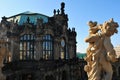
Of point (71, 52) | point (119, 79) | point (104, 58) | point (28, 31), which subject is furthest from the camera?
point (119, 79)

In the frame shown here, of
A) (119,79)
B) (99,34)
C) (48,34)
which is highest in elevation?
(48,34)

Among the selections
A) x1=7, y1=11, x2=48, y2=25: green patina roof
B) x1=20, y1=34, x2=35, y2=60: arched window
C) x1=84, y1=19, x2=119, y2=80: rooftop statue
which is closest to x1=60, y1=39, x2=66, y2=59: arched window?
x1=7, y1=11, x2=48, y2=25: green patina roof

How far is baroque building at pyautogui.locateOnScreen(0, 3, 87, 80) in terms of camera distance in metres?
42.4

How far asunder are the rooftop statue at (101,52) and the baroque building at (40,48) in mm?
32679

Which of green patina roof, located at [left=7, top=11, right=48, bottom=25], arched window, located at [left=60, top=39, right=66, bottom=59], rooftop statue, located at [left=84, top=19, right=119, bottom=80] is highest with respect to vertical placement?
green patina roof, located at [left=7, top=11, right=48, bottom=25]

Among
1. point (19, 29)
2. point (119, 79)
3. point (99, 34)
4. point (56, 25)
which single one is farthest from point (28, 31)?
point (99, 34)

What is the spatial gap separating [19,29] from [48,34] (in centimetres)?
409

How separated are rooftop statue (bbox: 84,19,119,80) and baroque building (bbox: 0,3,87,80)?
32.7 m

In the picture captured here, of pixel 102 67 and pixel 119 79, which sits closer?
pixel 102 67

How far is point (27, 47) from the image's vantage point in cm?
4494

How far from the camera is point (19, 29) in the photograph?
45656 millimetres

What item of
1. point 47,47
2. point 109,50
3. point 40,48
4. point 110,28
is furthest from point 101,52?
point 47,47

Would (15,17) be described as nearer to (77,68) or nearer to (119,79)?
(77,68)

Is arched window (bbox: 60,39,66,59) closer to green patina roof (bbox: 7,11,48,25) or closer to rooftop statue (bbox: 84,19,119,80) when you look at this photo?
green patina roof (bbox: 7,11,48,25)
